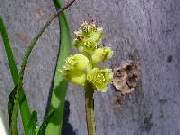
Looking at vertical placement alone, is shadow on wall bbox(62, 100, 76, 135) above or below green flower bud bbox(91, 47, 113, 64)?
below

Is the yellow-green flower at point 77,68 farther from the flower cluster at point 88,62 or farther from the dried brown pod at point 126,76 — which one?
the dried brown pod at point 126,76

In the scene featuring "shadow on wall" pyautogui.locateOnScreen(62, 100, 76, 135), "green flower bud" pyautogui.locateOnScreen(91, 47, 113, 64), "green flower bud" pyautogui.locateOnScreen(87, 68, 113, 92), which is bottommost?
"shadow on wall" pyautogui.locateOnScreen(62, 100, 76, 135)

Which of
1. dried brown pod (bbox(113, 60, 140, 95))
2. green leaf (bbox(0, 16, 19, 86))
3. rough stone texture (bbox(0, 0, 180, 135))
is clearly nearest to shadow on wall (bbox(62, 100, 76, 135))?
rough stone texture (bbox(0, 0, 180, 135))

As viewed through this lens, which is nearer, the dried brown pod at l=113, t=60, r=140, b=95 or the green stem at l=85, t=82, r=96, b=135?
the green stem at l=85, t=82, r=96, b=135

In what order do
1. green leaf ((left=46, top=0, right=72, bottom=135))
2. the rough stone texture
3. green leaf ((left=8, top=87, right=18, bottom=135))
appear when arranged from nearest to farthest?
1. green leaf ((left=8, top=87, right=18, bottom=135))
2. green leaf ((left=46, top=0, right=72, bottom=135))
3. the rough stone texture

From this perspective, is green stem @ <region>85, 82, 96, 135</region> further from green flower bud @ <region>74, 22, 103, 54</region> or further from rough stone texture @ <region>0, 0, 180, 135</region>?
rough stone texture @ <region>0, 0, 180, 135</region>
